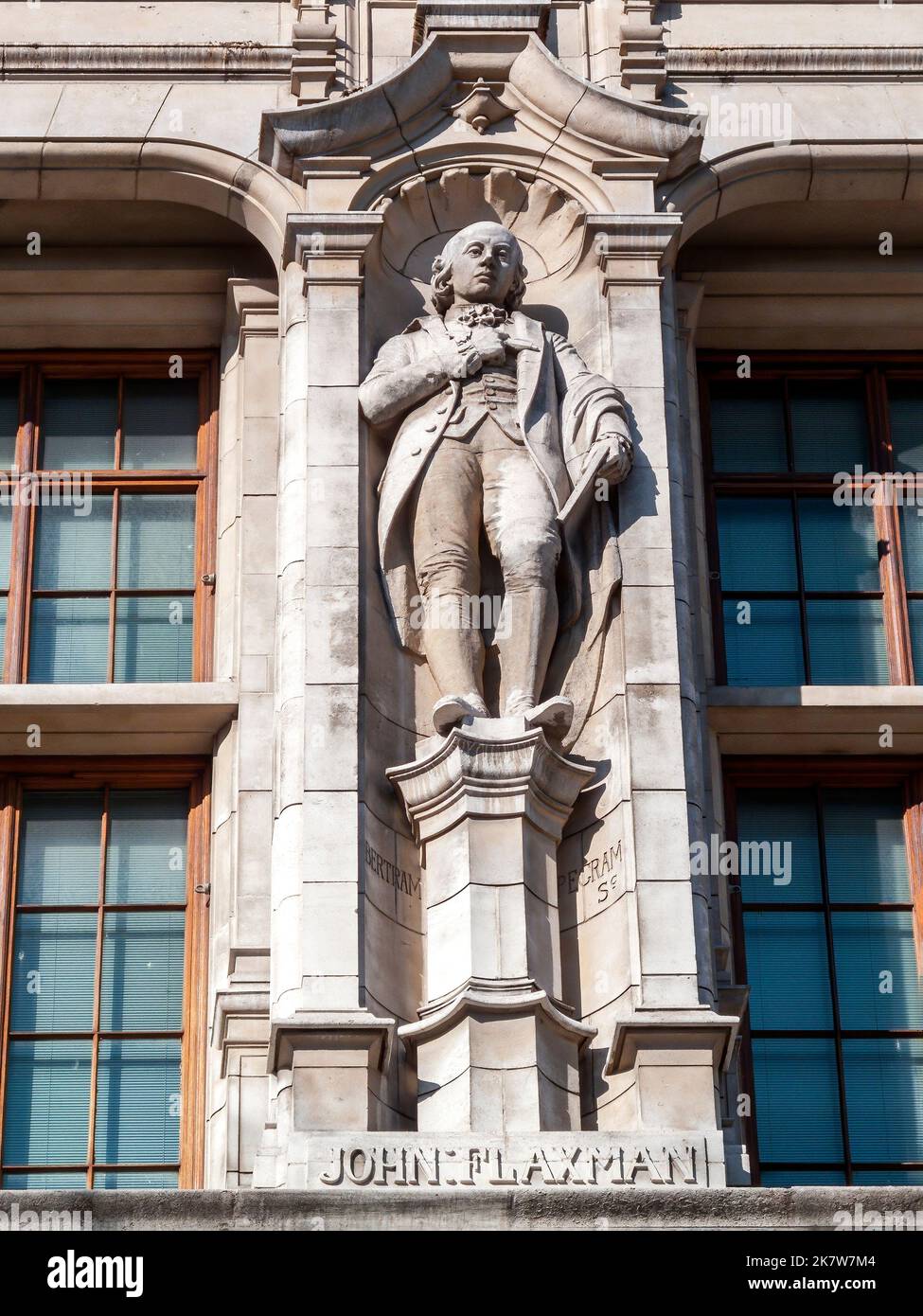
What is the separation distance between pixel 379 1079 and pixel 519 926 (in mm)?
965

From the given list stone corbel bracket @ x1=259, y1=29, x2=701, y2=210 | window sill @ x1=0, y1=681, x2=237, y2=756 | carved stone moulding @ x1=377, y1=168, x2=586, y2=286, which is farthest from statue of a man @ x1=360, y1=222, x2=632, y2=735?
A: window sill @ x1=0, y1=681, x2=237, y2=756

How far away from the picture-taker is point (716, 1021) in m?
14.1

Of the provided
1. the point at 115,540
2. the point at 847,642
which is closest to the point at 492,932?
the point at 847,642

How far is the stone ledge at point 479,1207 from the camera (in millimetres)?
12289

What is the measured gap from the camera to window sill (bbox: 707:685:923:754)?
54.3 feet

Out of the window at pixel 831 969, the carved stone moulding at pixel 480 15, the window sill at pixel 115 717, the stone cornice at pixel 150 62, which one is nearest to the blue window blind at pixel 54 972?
the window sill at pixel 115 717

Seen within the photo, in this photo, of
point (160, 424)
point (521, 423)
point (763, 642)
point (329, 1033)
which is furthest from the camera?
point (160, 424)

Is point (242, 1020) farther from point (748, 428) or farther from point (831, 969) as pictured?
point (748, 428)

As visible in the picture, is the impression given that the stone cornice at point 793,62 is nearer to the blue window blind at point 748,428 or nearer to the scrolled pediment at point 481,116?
the scrolled pediment at point 481,116

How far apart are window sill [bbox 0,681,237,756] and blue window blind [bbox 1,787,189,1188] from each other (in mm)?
264

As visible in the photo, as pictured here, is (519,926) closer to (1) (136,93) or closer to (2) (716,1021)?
(2) (716,1021)

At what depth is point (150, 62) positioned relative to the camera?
57.7 feet

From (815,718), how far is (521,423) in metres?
2.30
